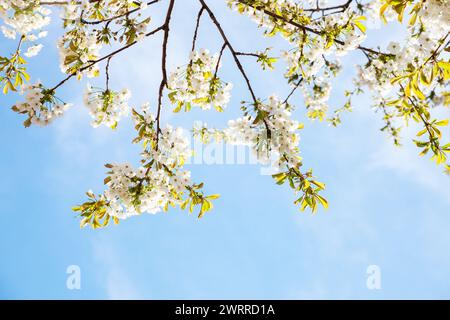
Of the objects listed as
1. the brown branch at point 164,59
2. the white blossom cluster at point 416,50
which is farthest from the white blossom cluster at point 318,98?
the brown branch at point 164,59

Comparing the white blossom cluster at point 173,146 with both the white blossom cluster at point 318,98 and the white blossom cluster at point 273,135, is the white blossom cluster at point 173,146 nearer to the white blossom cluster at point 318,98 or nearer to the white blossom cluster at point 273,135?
the white blossom cluster at point 273,135

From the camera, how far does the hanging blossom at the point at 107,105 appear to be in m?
3.51

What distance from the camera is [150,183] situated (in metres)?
3.13

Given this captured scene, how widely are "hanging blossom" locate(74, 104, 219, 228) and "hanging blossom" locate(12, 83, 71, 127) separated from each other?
622mm

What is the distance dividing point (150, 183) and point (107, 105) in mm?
977

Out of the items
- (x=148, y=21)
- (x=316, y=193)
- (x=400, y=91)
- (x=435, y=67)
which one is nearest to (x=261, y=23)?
(x=148, y=21)

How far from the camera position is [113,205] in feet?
10.3

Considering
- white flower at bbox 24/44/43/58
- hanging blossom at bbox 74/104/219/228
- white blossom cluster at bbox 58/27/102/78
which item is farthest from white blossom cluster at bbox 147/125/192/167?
white flower at bbox 24/44/43/58

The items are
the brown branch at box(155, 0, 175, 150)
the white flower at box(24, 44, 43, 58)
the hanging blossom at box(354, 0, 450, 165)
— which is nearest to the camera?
the hanging blossom at box(354, 0, 450, 165)

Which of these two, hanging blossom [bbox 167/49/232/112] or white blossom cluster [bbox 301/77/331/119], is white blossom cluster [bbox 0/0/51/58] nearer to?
hanging blossom [bbox 167/49/232/112]

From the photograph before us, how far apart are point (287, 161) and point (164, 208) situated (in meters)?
1.21

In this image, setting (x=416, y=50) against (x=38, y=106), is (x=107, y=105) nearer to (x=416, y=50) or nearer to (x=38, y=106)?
(x=38, y=106)

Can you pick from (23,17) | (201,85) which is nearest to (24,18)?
(23,17)

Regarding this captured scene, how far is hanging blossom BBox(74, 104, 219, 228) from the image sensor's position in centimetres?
310
